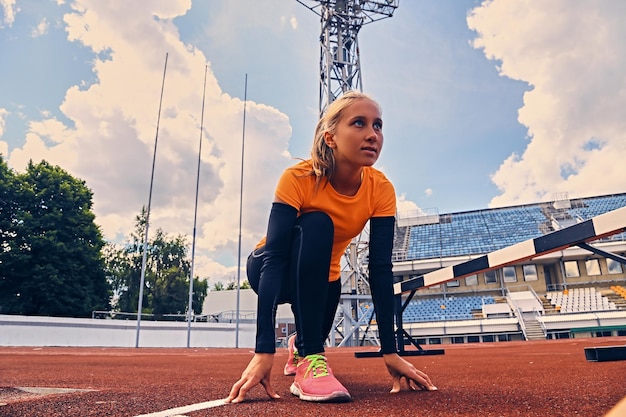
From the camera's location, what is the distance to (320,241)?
1.42m

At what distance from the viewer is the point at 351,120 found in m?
1.46

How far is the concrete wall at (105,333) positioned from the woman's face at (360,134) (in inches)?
548

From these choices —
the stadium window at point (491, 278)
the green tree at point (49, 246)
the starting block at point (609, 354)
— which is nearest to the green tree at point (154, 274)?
the green tree at point (49, 246)

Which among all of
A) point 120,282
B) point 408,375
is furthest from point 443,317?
point 120,282

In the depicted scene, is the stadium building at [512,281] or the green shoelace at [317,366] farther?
the stadium building at [512,281]

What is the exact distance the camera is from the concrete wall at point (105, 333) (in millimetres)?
12133

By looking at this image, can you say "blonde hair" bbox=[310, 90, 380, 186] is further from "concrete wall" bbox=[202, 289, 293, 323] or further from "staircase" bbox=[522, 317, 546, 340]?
"concrete wall" bbox=[202, 289, 293, 323]

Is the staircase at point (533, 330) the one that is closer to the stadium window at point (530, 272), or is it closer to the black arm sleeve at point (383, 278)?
the stadium window at point (530, 272)

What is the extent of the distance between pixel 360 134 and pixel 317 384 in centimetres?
80

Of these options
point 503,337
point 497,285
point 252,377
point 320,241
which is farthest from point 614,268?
point 252,377

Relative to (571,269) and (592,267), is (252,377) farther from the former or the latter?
(592,267)

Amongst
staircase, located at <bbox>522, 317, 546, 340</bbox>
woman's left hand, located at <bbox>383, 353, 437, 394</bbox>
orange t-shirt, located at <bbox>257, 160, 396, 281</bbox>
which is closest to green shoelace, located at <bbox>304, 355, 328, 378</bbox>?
woman's left hand, located at <bbox>383, 353, 437, 394</bbox>

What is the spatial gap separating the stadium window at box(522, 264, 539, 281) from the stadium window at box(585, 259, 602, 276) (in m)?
2.28

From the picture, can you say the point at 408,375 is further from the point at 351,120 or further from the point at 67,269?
the point at 67,269
